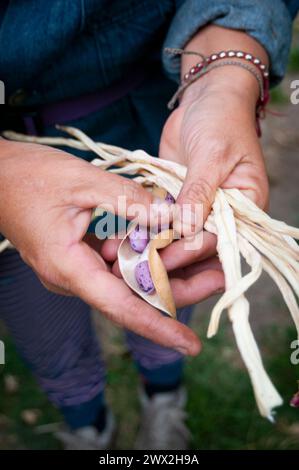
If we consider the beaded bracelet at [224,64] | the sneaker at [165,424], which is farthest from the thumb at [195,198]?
the sneaker at [165,424]

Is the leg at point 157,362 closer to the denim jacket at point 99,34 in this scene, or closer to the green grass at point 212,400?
the green grass at point 212,400

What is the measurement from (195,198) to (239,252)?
10cm

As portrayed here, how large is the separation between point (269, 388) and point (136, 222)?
285 mm

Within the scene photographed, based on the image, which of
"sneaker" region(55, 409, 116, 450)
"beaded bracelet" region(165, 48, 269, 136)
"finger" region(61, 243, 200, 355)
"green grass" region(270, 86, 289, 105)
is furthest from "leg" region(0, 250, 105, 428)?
"green grass" region(270, 86, 289, 105)

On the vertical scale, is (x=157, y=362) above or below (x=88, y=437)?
above

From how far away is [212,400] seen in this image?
147 centimetres

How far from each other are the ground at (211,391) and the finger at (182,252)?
2.82 ft

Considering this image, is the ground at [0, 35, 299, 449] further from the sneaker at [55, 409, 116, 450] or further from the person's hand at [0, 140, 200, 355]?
the person's hand at [0, 140, 200, 355]

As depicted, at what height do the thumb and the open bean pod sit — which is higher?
the thumb

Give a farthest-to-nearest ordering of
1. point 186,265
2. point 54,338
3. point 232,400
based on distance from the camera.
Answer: point 232,400, point 54,338, point 186,265

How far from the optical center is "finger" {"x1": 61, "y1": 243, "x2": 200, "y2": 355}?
65cm

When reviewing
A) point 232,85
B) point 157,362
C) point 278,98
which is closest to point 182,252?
point 232,85

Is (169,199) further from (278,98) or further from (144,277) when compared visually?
(278,98)

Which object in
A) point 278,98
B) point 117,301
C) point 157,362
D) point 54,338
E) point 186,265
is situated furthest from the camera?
point 278,98
